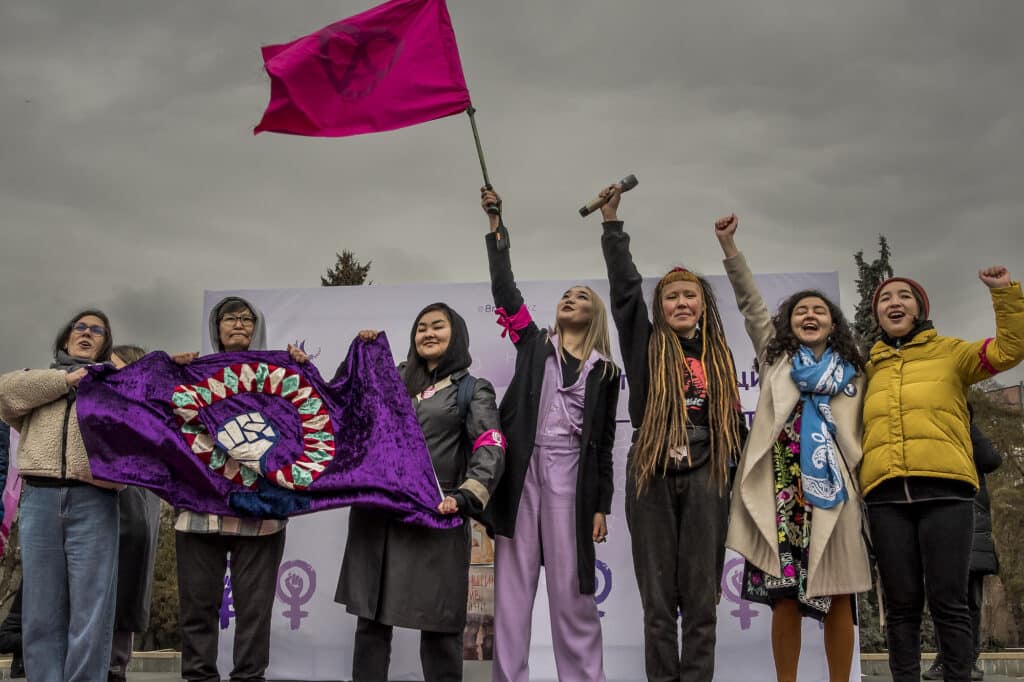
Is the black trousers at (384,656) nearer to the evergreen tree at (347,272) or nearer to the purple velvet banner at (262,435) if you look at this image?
the purple velvet banner at (262,435)

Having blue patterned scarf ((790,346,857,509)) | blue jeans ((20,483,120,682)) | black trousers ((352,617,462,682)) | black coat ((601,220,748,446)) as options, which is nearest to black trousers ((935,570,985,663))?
blue patterned scarf ((790,346,857,509))

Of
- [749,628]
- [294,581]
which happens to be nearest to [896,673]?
[749,628]

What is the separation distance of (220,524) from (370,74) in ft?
8.20

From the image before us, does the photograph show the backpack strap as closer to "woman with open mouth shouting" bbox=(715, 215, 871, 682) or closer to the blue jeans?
"woman with open mouth shouting" bbox=(715, 215, 871, 682)

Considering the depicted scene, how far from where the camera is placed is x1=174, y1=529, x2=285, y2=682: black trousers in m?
4.14

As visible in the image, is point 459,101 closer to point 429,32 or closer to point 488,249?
point 429,32

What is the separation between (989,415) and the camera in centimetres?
2122

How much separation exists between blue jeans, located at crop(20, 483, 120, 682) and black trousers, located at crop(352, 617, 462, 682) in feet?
3.79

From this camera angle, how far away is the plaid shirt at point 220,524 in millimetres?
4211

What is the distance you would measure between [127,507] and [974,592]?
5025 millimetres

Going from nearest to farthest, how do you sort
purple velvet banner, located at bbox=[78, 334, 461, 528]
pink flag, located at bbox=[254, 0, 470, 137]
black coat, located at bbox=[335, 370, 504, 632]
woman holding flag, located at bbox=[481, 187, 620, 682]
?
black coat, located at bbox=[335, 370, 504, 632] < purple velvet banner, located at bbox=[78, 334, 461, 528] < woman holding flag, located at bbox=[481, 187, 620, 682] < pink flag, located at bbox=[254, 0, 470, 137]

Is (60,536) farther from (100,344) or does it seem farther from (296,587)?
(296,587)

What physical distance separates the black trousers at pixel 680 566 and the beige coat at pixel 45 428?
241 centimetres

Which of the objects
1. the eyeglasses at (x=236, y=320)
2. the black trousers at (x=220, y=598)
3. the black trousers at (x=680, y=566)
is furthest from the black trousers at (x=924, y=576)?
the eyeglasses at (x=236, y=320)
